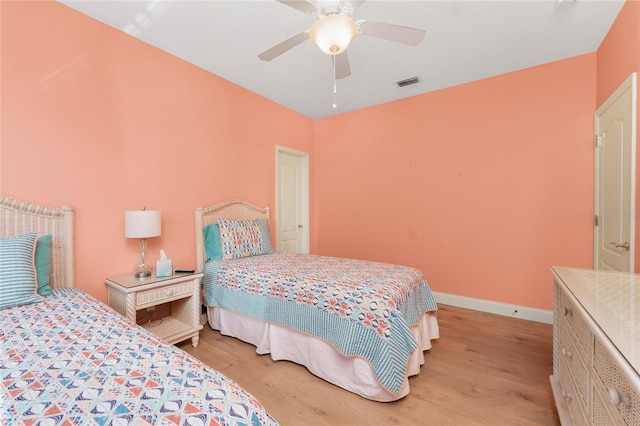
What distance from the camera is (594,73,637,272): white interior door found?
195 centimetres

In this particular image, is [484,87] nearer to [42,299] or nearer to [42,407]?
[42,407]

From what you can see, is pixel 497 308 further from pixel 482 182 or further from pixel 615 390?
pixel 615 390

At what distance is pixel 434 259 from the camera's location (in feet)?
11.4

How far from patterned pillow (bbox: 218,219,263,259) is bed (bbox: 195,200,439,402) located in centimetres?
1

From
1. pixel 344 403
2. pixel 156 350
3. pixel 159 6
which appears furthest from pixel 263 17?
pixel 344 403

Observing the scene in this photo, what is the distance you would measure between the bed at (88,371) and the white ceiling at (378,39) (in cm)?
190

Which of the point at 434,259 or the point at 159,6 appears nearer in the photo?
the point at 159,6

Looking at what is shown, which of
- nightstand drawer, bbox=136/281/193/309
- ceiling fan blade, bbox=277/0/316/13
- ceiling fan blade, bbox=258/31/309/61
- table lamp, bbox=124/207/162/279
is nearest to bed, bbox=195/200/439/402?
nightstand drawer, bbox=136/281/193/309

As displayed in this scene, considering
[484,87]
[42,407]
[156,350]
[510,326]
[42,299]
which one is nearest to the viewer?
[42,407]

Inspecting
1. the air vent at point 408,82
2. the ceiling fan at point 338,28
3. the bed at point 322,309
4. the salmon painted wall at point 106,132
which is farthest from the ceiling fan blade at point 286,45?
the air vent at point 408,82

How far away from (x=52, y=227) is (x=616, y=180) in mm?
4296

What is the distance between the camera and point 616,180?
2.18 metres

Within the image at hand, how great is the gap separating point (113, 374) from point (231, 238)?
1.99 m

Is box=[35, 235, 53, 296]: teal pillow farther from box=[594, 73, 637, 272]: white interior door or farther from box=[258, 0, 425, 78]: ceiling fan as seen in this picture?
box=[594, 73, 637, 272]: white interior door
